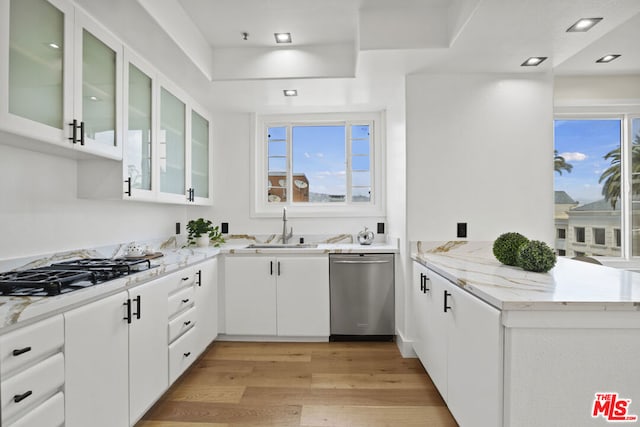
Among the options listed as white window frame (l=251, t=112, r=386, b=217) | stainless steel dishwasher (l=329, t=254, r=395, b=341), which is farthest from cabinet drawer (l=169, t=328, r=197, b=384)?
white window frame (l=251, t=112, r=386, b=217)

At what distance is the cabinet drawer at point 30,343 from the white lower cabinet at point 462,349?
1.62 meters

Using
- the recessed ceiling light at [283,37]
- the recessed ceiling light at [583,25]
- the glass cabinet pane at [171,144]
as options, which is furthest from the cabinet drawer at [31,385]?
the recessed ceiling light at [583,25]

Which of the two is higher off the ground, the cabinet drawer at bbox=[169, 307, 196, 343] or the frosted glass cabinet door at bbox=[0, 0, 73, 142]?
the frosted glass cabinet door at bbox=[0, 0, 73, 142]

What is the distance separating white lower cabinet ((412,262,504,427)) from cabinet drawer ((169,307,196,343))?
64.6 inches

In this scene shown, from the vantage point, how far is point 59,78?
1.67 metres

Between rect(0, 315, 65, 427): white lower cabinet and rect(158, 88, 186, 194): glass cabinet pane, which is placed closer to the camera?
rect(0, 315, 65, 427): white lower cabinet

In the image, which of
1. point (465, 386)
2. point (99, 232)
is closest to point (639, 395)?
point (465, 386)

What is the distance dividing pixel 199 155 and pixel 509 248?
2.80 m

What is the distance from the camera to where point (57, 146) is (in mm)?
1741

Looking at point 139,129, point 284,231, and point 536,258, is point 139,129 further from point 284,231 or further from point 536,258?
point 536,258

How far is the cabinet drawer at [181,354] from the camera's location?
224 cm

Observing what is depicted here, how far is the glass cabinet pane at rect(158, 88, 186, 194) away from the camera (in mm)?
2723

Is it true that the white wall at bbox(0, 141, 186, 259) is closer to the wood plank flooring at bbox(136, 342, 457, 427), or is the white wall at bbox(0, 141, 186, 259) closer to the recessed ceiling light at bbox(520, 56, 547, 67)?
the wood plank flooring at bbox(136, 342, 457, 427)

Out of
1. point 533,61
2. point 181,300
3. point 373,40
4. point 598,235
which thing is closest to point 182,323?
point 181,300
